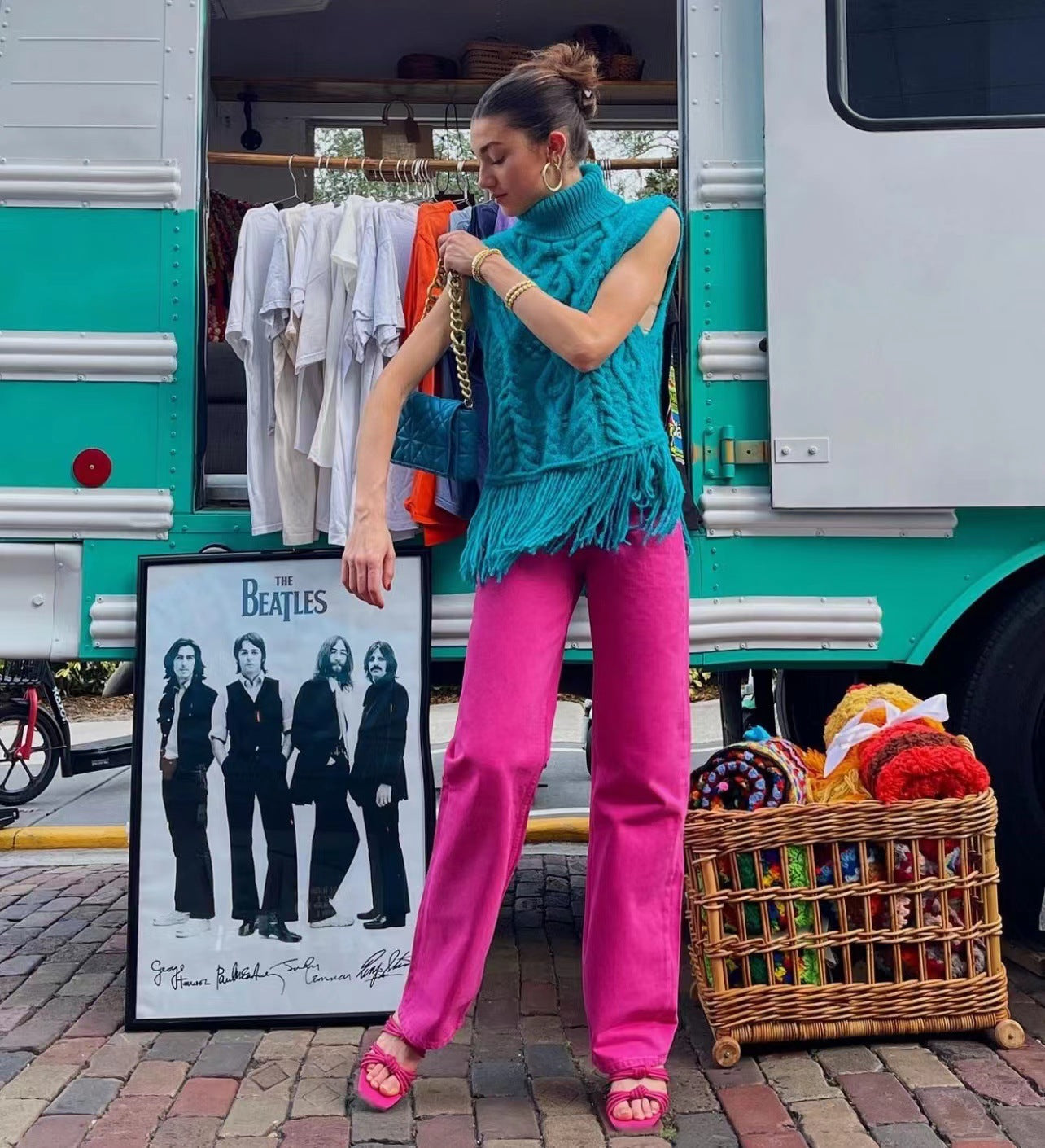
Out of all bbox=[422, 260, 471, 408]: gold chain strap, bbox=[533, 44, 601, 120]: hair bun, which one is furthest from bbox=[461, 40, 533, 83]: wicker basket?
bbox=[422, 260, 471, 408]: gold chain strap

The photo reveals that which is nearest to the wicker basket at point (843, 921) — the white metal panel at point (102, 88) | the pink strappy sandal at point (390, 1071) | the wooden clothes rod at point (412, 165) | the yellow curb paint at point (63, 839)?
the pink strappy sandal at point (390, 1071)

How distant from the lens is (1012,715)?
127 inches

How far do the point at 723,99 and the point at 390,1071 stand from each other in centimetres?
232

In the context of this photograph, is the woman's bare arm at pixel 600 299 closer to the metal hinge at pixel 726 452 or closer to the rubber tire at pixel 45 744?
the metal hinge at pixel 726 452

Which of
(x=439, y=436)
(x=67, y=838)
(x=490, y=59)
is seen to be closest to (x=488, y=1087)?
(x=439, y=436)

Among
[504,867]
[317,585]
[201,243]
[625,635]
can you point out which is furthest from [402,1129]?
[201,243]

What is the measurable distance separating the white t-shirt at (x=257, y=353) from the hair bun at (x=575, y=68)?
40.8 inches

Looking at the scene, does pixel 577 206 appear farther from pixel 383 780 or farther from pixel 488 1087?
pixel 488 1087

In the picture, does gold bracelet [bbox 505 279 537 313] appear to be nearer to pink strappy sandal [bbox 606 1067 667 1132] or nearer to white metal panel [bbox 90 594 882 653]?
white metal panel [bbox 90 594 882 653]

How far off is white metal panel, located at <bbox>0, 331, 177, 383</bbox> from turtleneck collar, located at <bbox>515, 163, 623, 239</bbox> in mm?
1103

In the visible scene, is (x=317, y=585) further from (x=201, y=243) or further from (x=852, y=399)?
(x=852, y=399)

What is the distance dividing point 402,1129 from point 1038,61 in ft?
9.03

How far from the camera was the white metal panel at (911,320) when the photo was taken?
10.1 feet
